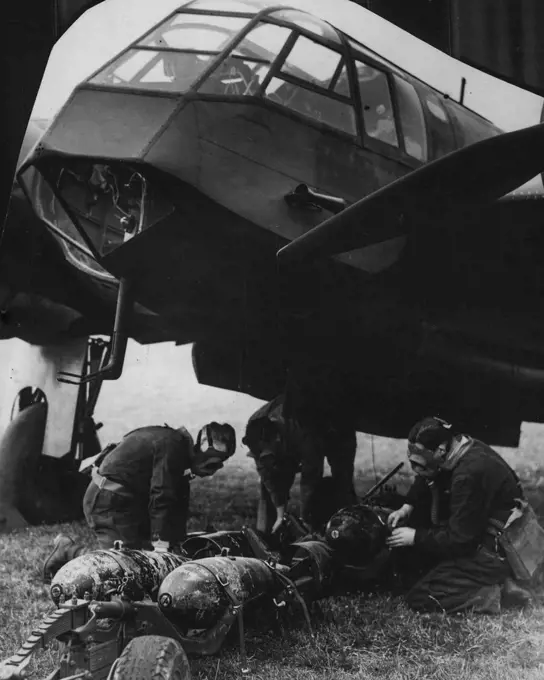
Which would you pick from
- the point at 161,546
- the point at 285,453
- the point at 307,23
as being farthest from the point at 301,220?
the point at 161,546

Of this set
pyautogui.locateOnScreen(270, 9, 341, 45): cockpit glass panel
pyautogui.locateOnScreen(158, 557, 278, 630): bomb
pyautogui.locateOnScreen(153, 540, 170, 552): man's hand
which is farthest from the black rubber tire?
pyautogui.locateOnScreen(270, 9, 341, 45): cockpit glass panel

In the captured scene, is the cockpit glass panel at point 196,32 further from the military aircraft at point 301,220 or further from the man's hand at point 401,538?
the man's hand at point 401,538

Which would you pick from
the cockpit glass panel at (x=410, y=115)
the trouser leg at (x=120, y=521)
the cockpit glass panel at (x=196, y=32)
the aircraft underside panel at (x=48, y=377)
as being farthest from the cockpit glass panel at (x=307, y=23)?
the trouser leg at (x=120, y=521)

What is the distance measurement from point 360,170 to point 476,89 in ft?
2.96

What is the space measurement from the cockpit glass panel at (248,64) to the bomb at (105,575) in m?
2.79

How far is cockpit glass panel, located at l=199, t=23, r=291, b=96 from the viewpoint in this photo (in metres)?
4.88

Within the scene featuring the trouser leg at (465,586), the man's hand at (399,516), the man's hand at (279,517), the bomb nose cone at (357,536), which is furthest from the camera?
the man's hand at (279,517)

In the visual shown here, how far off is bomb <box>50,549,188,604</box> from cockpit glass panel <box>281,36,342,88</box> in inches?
120

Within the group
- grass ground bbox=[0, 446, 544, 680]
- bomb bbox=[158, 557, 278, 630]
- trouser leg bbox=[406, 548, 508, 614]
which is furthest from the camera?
trouser leg bbox=[406, 548, 508, 614]

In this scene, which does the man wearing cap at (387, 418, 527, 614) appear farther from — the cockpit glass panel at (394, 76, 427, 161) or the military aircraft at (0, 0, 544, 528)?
the cockpit glass panel at (394, 76, 427, 161)

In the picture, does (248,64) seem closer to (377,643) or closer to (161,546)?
(161,546)

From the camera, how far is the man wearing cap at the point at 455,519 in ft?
14.7

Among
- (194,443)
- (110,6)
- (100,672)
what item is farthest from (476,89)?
(100,672)

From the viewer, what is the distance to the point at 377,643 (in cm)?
425
